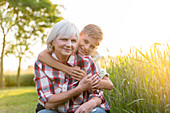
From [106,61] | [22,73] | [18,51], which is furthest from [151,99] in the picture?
[22,73]

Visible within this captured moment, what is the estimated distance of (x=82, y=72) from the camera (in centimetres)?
186

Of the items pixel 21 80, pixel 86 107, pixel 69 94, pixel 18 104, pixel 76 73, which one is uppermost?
pixel 76 73

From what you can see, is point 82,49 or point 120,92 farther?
point 120,92

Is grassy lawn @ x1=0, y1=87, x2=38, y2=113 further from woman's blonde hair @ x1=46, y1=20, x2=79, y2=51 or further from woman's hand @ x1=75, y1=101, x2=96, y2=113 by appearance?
woman's blonde hair @ x1=46, y1=20, x2=79, y2=51

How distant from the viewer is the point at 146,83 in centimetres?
256

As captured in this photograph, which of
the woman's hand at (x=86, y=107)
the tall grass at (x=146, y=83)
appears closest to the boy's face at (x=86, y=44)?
the tall grass at (x=146, y=83)

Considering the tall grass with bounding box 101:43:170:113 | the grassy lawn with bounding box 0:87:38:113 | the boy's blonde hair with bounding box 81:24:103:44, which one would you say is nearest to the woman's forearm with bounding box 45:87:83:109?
the tall grass with bounding box 101:43:170:113

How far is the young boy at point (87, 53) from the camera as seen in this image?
1850 millimetres

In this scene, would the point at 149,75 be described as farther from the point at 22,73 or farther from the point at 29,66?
the point at 22,73

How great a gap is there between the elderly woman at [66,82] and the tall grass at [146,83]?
58 centimetres

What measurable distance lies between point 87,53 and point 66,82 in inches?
29.0

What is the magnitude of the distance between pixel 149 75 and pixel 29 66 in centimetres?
1692

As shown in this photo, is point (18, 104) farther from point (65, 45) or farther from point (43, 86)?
point (65, 45)

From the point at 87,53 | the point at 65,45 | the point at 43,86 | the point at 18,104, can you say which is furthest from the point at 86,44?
the point at 18,104
